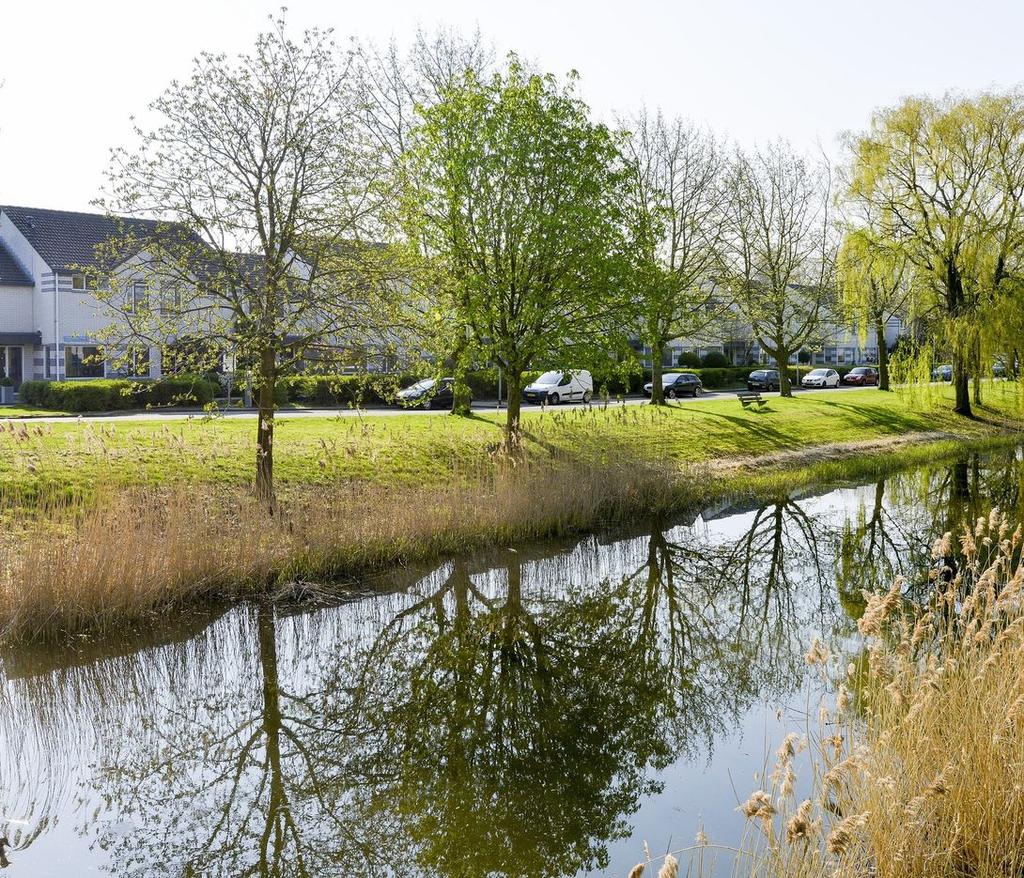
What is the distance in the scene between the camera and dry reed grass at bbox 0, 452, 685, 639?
9.94 metres

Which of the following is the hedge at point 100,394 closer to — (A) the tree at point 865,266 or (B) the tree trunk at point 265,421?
(B) the tree trunk at point 265,421

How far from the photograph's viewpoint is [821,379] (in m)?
61.3

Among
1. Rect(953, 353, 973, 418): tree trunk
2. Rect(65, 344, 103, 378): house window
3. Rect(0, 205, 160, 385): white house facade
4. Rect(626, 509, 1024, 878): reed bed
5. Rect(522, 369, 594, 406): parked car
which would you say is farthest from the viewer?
Rect(65, 344, 103, 378): house window

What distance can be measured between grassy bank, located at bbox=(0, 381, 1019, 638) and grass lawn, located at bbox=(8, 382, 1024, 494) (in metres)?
0.07

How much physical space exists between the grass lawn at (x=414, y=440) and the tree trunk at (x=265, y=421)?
0.69 m

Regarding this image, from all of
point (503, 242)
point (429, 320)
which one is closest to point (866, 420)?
point (503, 242)

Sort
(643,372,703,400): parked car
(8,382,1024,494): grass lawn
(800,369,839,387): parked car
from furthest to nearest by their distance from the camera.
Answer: (800,369,839,387): parked car
(643,372,703,400): parked car
(8,382,1024,494): grass lawn

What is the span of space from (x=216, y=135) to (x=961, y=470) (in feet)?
60.3

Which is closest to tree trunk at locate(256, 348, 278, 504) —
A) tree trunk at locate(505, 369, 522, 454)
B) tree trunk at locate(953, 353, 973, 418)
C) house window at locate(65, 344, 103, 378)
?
tree trunk at locate(505, 369, 522, 454)

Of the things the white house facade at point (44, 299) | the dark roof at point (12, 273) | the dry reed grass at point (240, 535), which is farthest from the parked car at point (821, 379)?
the dry reed grass at point (240, 535)

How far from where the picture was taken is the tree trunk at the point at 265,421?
1391cm

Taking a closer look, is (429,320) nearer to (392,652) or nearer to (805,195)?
(392,652)

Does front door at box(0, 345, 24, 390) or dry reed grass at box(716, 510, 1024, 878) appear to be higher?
front door at box(0, 345, 24, 390)

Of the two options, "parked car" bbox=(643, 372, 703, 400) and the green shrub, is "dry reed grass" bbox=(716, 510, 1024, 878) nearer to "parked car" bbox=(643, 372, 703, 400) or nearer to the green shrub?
"parked car" bbox=(643, 372, 703, 400)
